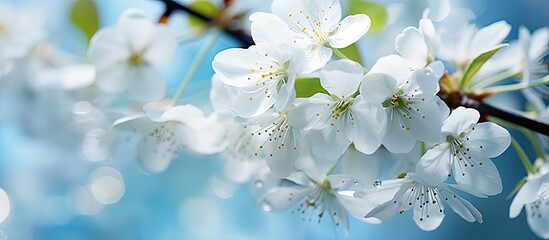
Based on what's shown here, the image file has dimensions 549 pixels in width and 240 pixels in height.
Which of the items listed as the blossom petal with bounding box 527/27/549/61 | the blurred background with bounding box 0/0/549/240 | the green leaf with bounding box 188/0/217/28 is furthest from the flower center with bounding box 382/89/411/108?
the blurred background with bounding box 0/0/549/240

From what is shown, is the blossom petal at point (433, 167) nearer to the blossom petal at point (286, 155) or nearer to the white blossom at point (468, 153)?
the white blossom at point (468, 153)

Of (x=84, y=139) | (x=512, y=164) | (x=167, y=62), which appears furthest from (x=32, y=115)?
(x=512, y=164)

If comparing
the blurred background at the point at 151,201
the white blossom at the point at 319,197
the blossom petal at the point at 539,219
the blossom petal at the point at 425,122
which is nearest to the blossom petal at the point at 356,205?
the white blossom at the point at 319,197

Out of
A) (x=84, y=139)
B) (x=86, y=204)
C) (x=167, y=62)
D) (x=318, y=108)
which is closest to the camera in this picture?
(x=318, y=108)

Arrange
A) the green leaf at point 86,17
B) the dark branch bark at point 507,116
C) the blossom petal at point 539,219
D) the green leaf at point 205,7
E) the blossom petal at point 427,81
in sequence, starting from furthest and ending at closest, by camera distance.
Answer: the green leaf at point 86,17
the green leaf at point 205,7
the blossom petal at point 539,219
the dark branch bark at point 507,116
the blossom petal at point 427,81

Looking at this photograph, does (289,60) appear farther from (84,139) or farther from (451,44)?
(84,139)

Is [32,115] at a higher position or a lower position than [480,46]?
lower
